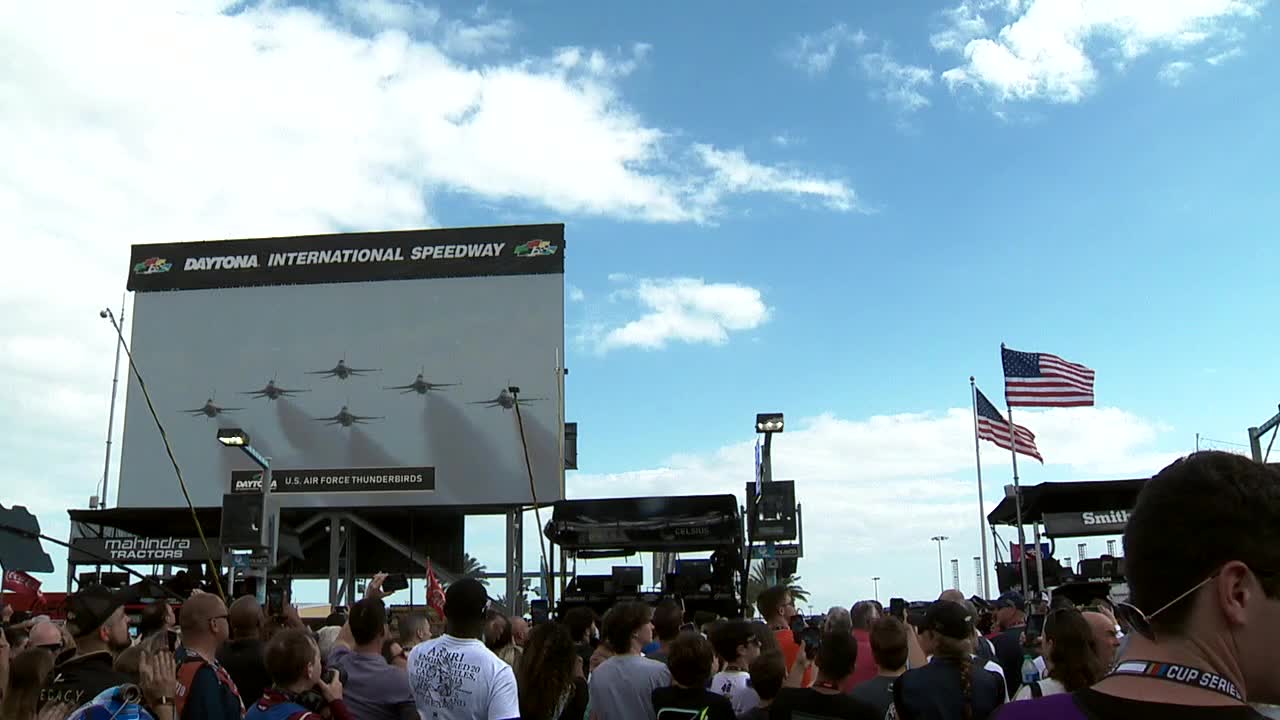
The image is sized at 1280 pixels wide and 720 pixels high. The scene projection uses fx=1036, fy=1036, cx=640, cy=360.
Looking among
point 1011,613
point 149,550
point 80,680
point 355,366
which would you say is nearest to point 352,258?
point 355,366

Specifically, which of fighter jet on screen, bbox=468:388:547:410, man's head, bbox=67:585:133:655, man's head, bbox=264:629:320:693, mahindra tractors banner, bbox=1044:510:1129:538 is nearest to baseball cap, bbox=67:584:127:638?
man's head, bbox=67:585:133:655

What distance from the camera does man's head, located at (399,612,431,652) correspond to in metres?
7.42

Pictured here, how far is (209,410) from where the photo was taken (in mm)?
40750

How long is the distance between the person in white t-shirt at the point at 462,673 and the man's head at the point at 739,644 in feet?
4.91

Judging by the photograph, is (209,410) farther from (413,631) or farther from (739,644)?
(739,644)

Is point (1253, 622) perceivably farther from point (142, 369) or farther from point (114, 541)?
point (142, 369)

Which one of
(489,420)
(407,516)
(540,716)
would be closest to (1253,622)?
(540,716)

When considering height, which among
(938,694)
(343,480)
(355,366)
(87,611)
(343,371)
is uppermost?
(355,366)

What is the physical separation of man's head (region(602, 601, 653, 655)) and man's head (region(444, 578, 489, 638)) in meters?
0.99

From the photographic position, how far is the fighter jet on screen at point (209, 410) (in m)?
40.8

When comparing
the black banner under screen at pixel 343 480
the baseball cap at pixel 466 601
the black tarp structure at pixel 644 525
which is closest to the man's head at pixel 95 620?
the baseball cap at pixel 466 601

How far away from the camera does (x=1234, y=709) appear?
1643 mm

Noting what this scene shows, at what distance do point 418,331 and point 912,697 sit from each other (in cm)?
3737

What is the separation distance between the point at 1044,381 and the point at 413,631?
20.7m
